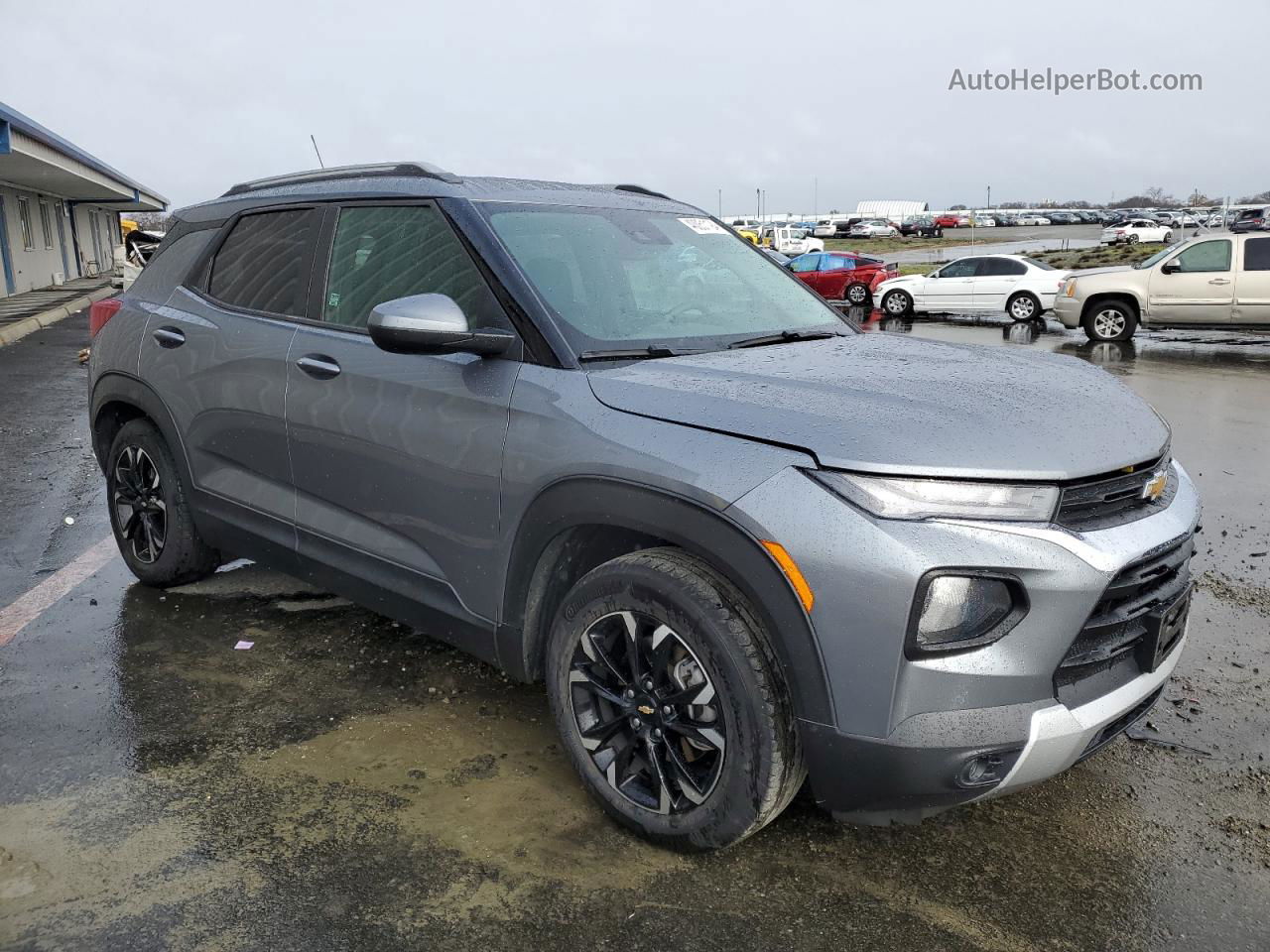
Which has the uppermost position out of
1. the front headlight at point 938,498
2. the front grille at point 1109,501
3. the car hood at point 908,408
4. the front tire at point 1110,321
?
the car hood at point 908,408

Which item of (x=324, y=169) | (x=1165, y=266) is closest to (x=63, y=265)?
(x=1165, y=266)

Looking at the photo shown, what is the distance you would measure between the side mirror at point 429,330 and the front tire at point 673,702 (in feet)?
2.53

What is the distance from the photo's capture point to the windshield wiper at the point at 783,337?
344 centimetres

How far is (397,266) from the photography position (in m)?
3.60

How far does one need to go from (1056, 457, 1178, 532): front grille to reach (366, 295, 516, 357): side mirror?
5.24 feet

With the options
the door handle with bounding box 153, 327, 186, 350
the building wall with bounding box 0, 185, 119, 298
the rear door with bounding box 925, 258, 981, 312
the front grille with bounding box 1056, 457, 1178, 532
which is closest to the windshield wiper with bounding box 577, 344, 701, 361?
the front grille with bounding box 1056, 457, 1178, 532

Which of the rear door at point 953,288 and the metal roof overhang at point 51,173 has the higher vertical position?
the metal roof overhang at point 51,173

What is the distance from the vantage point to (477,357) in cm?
320

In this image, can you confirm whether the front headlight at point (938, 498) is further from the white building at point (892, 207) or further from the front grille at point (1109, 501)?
the white building at point (892, 207)

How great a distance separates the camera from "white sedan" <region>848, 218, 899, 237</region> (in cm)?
7294

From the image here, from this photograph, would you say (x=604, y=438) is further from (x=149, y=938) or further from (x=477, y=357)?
(x=149, y=938)

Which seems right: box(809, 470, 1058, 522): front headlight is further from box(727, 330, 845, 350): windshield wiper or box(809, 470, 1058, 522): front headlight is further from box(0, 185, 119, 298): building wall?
box(0, 185, 119, 298): building wall

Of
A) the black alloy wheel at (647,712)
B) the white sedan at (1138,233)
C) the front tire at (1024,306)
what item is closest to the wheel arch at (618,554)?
the black alloy wheel at (647,712)

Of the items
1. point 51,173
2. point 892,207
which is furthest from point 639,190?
point 892,207
